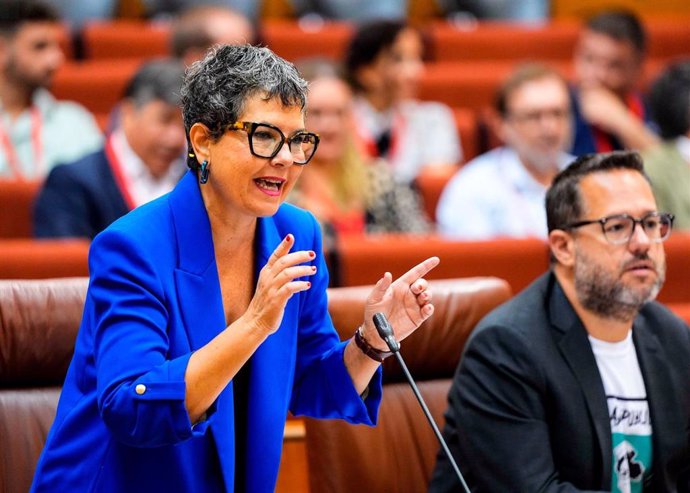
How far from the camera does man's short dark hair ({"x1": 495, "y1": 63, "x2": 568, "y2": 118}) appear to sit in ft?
9.27

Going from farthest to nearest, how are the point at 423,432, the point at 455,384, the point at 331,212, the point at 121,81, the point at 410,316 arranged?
the point at 121,81
the point at 331,212
the point at 423,432
the point at 455,384
the point at 410,316

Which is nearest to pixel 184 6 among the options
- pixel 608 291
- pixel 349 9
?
pixel 349 9

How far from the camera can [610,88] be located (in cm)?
330

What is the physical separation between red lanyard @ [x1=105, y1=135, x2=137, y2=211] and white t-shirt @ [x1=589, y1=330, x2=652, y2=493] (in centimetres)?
122

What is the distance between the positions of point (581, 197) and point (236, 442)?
63 cm

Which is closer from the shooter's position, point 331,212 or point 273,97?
point 273,97

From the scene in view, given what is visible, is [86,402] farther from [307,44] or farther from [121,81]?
[307,44]

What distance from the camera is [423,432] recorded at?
164 cm

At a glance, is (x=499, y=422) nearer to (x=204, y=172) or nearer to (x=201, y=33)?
(x=204, y=172)

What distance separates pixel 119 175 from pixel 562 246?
1209mm

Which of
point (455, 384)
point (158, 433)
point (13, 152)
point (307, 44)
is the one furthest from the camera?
point (307, 44)

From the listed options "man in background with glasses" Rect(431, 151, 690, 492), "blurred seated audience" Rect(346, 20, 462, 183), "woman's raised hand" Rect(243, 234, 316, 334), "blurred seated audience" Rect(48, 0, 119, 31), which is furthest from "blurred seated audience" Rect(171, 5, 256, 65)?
"woman's raised hand" Rect(243, 234, 316, 334)

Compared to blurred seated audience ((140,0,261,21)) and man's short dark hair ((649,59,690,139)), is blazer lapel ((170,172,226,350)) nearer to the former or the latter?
man's short dark hair ((649,59,690,139))

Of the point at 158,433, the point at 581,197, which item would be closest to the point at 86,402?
the point at 158,433
